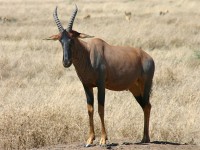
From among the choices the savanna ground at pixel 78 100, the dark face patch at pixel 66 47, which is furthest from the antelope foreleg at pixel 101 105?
the dark face patch at pixel 66 47

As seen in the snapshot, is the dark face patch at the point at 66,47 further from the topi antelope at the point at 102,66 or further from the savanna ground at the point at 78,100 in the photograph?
the savanna ground at the point at 78,100

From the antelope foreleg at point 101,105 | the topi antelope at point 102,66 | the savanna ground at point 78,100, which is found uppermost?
the topi antelope at point 102,66

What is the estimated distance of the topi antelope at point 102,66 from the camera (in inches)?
257

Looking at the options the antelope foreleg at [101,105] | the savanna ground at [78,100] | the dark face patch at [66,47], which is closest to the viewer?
the dark face patch at [66,47]

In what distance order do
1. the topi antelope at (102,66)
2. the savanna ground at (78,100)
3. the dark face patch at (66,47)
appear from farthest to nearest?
the savanna ground at (78,100) < the topi antelope at (102,66) < the dark face patch at (66,47)

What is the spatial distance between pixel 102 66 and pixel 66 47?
0.62 metres

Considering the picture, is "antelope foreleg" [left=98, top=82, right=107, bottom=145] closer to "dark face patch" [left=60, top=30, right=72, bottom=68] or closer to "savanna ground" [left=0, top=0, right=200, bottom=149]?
"savanna ground" [left=0, top=0, right=200, bottom=149]

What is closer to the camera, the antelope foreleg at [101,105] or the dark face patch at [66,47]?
the dark face patch at [66,47]

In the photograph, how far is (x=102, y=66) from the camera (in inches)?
264

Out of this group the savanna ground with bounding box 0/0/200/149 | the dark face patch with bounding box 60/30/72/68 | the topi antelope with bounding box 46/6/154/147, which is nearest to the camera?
the dark face patch with bounding box 60/30/72/68

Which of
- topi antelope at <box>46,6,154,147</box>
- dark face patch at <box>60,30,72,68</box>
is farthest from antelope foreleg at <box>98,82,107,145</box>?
dark face patch at <box>60,30,72,68</box>

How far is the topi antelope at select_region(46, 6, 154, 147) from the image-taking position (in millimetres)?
6539

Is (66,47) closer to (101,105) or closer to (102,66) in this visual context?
(102,66)

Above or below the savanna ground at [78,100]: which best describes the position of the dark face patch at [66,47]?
above
